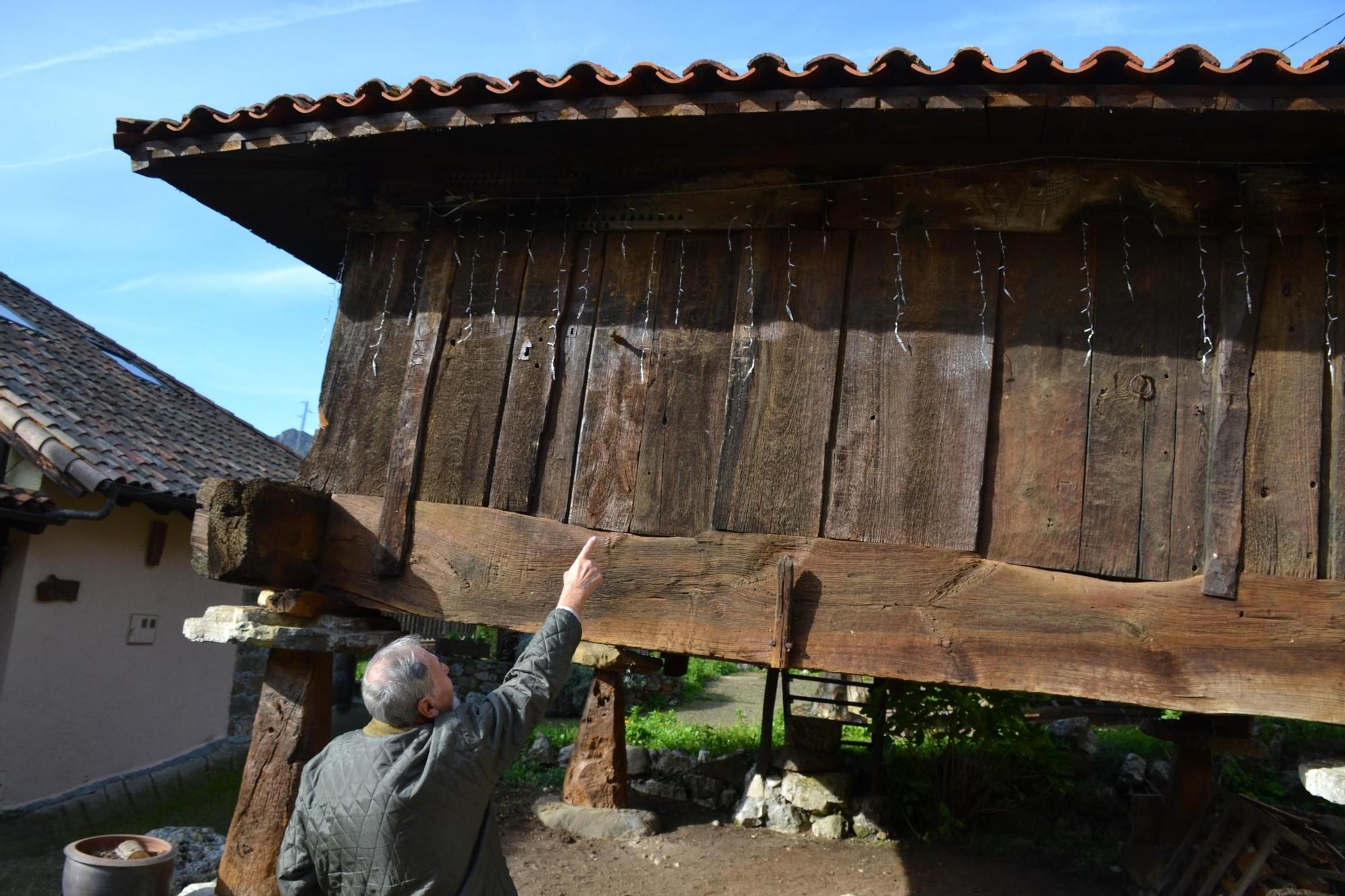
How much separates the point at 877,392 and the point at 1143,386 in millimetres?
897

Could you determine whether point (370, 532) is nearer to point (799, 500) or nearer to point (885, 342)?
point (799, 500)

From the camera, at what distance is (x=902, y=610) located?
338cm

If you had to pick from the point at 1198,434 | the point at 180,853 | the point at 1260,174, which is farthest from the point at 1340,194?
the point at 180,853

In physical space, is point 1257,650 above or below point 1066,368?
below

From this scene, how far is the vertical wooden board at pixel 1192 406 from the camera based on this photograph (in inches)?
126

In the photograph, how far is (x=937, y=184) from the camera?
11.9ft

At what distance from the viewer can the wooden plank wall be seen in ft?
10.7

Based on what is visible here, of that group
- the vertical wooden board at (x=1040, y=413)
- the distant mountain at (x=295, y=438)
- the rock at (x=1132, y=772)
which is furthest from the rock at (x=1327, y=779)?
the distant mountain at (x=295, y=438)

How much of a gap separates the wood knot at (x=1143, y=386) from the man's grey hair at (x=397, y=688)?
99.1 inches

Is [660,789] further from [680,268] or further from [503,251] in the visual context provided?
[680,268]

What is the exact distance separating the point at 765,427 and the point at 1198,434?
4.82 feet

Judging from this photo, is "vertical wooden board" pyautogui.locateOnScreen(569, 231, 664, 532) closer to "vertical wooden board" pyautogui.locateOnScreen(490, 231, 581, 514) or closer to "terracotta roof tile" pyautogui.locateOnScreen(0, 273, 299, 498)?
"vertical wooden board" pyautogui.locateOnScreen(490, 231, 581, 514)

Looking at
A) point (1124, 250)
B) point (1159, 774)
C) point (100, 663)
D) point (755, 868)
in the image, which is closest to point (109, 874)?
point (755, 868)

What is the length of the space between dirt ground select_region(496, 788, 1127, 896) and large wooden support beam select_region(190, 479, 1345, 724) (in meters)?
3.27
